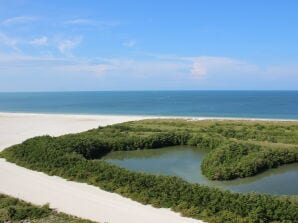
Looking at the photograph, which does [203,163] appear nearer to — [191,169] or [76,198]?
[191,169]

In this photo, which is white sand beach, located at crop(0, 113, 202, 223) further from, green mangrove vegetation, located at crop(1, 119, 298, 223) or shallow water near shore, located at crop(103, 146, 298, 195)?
shallow water near shore, located at crop(103, 146, 298, 195)

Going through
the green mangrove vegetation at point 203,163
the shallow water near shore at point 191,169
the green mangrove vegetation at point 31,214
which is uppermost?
the green mangrove vegetation at point 203,163

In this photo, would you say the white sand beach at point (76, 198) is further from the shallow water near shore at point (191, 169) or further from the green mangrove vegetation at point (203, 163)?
the shallow water near shore at point (191, 169)

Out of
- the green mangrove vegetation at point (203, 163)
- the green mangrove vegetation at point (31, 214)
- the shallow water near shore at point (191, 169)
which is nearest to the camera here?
the green mangrove vegetation at point (31, 214)

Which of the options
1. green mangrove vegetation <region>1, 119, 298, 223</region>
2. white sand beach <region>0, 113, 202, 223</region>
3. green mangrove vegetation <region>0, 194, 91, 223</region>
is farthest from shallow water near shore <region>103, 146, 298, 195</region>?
green mangrove vegetation <region>0, 194, 91, 223</region>

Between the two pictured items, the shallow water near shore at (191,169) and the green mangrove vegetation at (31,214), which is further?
the shallow water near shore at (191,169)

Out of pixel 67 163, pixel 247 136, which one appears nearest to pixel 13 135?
pixel 67 163

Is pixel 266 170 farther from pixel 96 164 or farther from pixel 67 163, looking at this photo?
pixel 67 163

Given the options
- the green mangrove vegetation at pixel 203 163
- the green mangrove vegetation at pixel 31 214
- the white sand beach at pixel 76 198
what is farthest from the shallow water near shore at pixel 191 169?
the green mangrove vegetation at pixel 31 214
